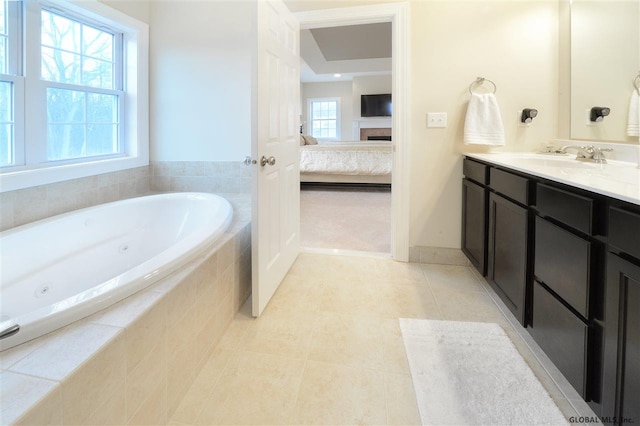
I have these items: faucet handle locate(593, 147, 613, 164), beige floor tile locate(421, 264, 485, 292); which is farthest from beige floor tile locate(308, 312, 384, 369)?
faucet handle locate(593, 147, 613, 164)

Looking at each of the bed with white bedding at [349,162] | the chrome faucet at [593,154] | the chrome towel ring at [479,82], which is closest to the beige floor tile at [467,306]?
the chrome faucet at [593,154]

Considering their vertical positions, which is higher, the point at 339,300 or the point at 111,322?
the point at 111,322

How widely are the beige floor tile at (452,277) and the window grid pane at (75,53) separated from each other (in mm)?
2823

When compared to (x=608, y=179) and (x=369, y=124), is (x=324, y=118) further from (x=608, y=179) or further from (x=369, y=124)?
(x=608, y=179)

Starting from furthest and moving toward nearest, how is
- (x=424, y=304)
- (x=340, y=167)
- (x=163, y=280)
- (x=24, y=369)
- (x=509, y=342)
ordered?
(x=340, y=167) < (x=424, y=304) < (x=509, y=342) < (x=163, y=280) < (x=24, y=369)

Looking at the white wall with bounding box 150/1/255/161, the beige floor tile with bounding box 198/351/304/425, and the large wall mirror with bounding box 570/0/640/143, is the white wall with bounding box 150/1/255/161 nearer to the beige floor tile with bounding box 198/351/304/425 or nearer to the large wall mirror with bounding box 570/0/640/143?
the beige floor tile with bounding box 198/351/304/425

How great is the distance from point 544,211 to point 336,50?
6.14m

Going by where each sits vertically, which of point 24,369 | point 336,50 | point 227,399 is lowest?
point 227,399

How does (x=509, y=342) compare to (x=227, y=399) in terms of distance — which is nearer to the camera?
(x=227, y=399)

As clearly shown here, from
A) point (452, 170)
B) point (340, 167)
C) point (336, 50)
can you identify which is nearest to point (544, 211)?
point (452, 170)

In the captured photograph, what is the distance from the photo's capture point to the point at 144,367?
1052mm

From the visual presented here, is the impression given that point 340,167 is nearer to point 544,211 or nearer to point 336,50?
point 336,50

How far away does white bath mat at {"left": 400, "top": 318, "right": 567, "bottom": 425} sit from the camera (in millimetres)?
1225

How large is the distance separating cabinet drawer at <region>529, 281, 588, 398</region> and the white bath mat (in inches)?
5.5
